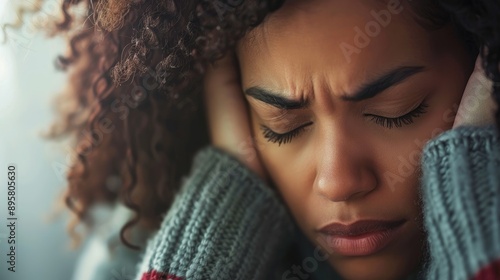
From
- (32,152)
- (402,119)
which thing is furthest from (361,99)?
(32,152)

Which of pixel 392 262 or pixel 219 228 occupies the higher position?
pixel 219 228

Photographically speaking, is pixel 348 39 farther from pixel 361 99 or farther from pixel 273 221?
pixel 273 221

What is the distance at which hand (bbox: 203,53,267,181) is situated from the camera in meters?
0.76

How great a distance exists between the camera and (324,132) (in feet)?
2.15

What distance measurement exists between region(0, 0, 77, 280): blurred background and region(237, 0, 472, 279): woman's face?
12.3 inches

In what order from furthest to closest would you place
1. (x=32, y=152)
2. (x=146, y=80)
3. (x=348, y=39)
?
(x=32, y=152)
(x=146, y=80)
(x=348, y=39)

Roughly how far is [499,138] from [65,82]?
0.58 m

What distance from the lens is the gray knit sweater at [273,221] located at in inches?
21.7

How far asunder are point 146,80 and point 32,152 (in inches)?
9.0

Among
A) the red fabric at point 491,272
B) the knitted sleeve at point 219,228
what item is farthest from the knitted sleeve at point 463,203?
the knitted sleeve at point 219,228

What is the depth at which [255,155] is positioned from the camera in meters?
0.76

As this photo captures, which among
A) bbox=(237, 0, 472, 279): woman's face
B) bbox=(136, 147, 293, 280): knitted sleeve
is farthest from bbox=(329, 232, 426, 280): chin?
bbox=(136, 147, 293, 280): knitted sleeve

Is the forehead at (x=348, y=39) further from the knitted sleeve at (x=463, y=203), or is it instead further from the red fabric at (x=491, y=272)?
the red fabric at (x=491, y=272)

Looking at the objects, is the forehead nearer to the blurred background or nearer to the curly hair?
the curly hair
